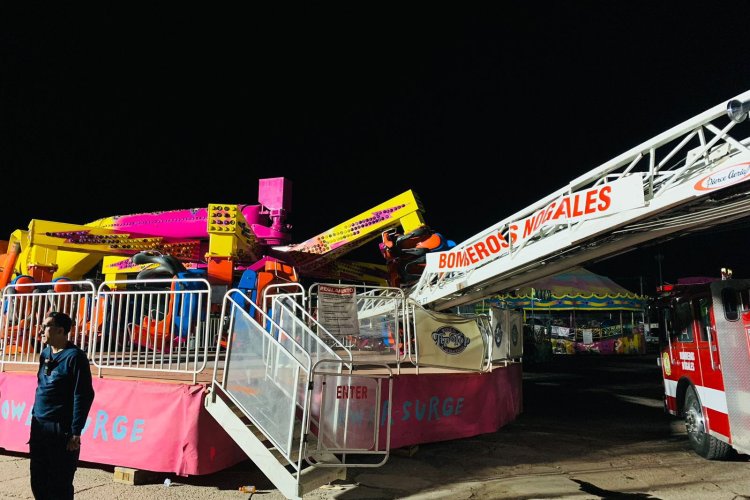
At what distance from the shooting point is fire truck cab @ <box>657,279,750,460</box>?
6836mm

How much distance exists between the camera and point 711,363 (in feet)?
24.8

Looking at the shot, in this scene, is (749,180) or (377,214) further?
(377,214)

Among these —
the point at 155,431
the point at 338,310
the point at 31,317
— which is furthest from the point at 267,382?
the point at 31,317

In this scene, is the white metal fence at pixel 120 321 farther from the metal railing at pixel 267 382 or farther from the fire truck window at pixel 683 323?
the fire truck window at pixel 683 323

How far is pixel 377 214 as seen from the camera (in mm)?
15625

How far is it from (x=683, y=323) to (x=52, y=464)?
8636 millimetres

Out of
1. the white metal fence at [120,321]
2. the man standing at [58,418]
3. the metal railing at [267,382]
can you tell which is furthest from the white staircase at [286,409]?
the man standing at [58,418]

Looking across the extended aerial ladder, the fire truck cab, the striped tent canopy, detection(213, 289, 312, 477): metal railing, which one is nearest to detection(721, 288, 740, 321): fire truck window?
the fire truck cab

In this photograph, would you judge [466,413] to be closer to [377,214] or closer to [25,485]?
[25,485]

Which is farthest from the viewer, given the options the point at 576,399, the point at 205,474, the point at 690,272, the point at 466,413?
the point at 690,272

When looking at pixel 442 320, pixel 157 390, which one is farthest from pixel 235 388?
pixel 442 320

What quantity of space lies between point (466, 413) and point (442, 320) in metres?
1.52

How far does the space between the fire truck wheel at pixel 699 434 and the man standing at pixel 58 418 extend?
780 centimetres

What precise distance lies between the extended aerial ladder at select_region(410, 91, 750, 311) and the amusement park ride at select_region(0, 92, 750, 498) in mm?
26
